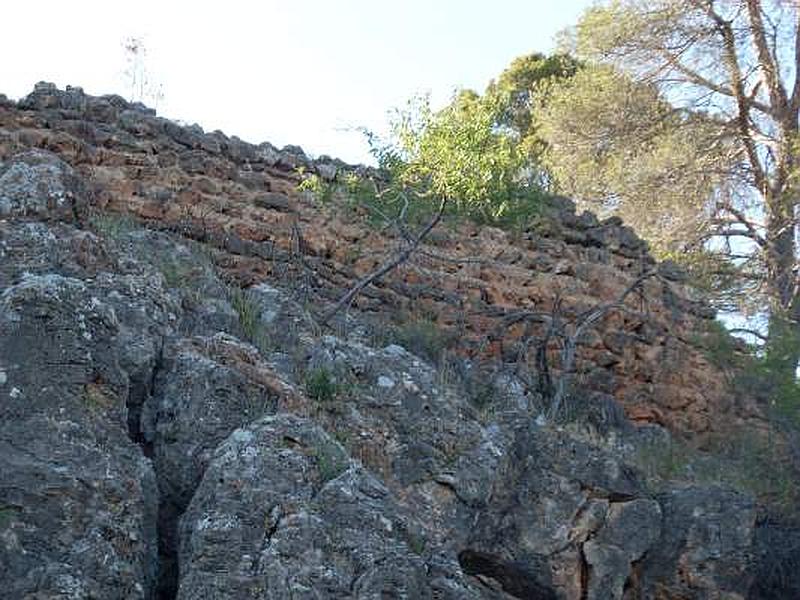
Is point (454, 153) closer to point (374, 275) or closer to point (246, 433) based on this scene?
point (374, 275)

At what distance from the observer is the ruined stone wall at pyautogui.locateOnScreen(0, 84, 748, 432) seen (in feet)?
31.0

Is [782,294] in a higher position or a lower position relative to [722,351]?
higher

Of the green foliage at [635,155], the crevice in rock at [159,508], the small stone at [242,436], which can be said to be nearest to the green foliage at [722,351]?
the green foliage at [635,155]

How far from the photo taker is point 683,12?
15.4 metres

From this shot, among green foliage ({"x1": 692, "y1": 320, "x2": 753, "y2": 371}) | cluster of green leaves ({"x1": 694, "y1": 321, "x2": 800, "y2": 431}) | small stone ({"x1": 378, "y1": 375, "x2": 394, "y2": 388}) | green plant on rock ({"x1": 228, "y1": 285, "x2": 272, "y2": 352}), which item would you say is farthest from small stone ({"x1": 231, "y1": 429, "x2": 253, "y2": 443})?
green foliage ({"x1": 692, "y1": 320, "x2": 753, "y2": 371})

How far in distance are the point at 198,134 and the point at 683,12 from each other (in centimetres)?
742

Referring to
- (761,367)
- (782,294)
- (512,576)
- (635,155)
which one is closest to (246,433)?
(512,576)

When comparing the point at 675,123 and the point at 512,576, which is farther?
the point at 675,123

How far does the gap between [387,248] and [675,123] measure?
6.38m

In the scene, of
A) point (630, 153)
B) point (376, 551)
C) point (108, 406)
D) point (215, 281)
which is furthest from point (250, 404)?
point (630, 153)

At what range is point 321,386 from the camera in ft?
21.4

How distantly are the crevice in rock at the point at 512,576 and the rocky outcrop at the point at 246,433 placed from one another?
0.4 inches

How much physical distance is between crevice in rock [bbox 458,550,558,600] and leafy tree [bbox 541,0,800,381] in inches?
329

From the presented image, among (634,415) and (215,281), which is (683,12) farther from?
(215,281)
